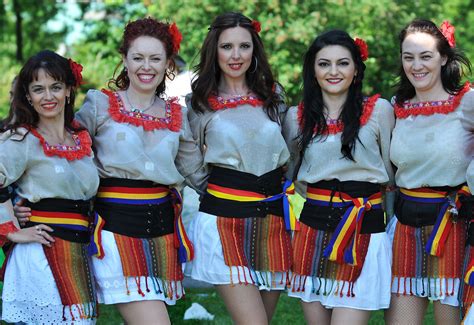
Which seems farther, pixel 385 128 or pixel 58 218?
pixel 385 128

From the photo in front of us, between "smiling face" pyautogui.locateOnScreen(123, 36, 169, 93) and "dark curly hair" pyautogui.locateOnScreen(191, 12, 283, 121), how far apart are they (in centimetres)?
→ 28

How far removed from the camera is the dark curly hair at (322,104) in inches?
164

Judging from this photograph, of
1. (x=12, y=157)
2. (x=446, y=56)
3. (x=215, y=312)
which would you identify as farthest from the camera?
(x=215, y=312)

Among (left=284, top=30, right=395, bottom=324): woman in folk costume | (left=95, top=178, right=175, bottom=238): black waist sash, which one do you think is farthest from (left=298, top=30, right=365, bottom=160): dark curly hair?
(left=95, top=178, right=175, bottom=238): black waist sash

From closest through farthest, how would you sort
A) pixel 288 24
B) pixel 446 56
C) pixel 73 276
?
pixel 73 276 < pixel 446 56 < pixel 288 24

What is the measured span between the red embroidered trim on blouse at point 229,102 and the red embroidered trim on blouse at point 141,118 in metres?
0.21

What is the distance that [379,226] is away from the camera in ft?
13.8

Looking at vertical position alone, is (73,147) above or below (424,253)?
above

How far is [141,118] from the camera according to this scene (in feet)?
13.5

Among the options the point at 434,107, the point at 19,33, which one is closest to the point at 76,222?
the point at 434,107

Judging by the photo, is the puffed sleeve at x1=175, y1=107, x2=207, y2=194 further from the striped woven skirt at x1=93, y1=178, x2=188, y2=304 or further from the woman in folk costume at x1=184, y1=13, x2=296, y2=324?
the striped woven skirt at x1=93, y1=178, x2=188, y2=304

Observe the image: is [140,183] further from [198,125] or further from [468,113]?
[468,113]

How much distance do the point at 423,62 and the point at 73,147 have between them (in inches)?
70.9

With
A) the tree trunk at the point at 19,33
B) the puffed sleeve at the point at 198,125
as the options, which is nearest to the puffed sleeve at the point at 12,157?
the puffed sleeve at the point at 198,125
